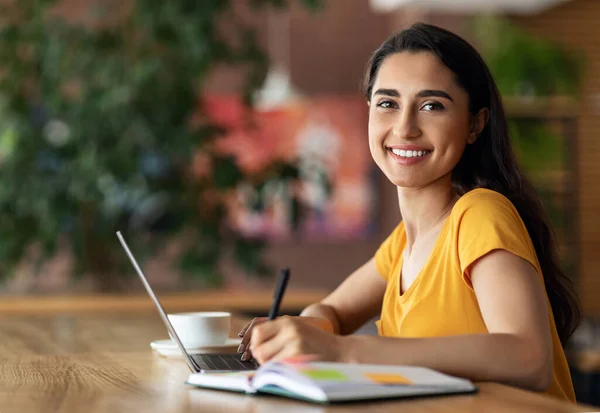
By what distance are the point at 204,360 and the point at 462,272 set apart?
17.0 inches

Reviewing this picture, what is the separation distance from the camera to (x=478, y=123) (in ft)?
Answer: 5.36

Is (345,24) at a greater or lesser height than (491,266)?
greater

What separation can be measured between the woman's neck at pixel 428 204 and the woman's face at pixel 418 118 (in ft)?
0.11

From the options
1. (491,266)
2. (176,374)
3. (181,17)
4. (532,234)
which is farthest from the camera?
(181,17)

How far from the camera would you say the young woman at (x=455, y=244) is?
4.17 ft

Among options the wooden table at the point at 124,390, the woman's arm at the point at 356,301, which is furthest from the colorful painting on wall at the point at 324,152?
the woman's arm at the point at 356,301

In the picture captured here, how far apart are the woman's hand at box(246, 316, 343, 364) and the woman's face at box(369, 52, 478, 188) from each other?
16.6 inches

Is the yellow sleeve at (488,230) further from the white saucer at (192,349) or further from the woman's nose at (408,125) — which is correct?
the white saucer at (192,349)

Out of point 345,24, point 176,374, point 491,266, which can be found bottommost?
point 176,374

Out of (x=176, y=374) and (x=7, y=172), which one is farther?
(x=7, y=172)

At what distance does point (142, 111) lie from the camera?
420 centimetres

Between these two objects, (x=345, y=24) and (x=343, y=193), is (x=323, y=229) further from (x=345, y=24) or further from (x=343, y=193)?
(x=345, y=24)

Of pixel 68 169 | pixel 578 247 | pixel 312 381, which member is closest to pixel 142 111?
pixel 68 169

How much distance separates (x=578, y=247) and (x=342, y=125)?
2.01 m
